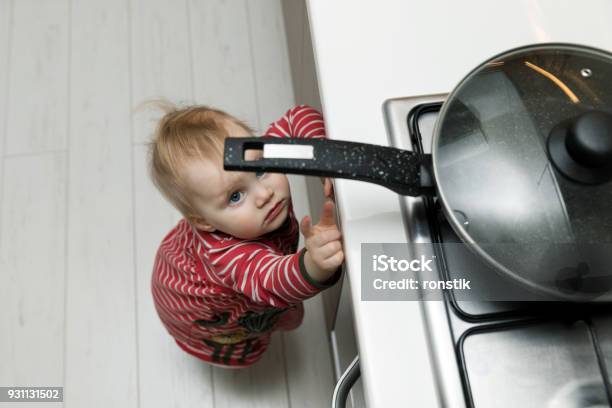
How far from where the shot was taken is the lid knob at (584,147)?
17.5 inches

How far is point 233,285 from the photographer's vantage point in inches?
29.3

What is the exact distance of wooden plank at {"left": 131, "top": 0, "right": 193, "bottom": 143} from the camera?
148 centimetres

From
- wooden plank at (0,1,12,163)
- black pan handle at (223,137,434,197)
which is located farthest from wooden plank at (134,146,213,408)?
black pan handle at (223,137,434,197)

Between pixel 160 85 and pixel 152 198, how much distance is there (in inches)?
12.7

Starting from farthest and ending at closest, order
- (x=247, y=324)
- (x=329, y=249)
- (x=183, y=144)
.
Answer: (x=247, y=324)
(x=183, y=144)
(x=329, y=249)

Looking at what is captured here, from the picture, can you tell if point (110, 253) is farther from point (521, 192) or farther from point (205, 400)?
point (521, 192)

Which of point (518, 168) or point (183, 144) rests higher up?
point (183, 144)

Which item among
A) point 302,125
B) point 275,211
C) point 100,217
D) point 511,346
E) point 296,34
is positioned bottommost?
point 511,346

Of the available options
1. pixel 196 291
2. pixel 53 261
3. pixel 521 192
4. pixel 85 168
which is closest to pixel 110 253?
pixel 53 261

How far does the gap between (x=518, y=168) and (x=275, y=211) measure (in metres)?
0.32

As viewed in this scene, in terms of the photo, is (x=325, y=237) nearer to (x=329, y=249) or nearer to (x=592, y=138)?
(x=329, y=249)

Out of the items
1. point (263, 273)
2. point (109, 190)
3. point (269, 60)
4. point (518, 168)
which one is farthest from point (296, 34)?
point (518, 168)

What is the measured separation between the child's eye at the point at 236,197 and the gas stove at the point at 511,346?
0.86 ft

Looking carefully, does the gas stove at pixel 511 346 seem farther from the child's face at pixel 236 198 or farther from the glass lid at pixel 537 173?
the child's face at pixel 236 198
